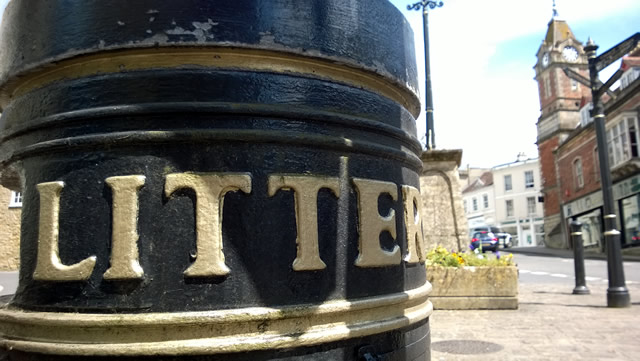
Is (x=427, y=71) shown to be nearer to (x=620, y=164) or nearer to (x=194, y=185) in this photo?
(x=194, y=185)

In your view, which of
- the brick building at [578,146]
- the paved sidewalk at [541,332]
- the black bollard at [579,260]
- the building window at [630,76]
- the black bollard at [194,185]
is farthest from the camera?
the building window at [630,76]

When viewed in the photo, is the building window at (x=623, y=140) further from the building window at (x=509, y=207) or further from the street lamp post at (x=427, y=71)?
the building window at (x=509, y=207)

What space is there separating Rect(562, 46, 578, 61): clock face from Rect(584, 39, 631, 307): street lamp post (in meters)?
39.9

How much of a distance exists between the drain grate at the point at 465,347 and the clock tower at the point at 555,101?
3597 cm

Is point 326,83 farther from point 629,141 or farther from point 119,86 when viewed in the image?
point 629,141

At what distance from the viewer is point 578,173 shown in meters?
34.9

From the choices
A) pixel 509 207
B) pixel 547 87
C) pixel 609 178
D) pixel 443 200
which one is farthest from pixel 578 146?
pixel 443 200

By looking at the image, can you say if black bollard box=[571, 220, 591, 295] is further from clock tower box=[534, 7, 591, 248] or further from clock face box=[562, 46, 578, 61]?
clock face box=[562, 46, 578, 61]

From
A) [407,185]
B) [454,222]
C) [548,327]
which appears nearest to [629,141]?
[454,222]

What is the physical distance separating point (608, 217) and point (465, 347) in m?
4.98

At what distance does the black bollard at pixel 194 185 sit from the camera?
1.03m

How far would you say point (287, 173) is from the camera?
3.65 feet

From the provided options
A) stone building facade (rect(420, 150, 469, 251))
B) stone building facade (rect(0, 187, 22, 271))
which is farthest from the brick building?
stone building facade (rect(0, 187, 22, 271))

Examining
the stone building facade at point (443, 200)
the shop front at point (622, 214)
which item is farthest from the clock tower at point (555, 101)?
the stone building facade at point (443, 200)
